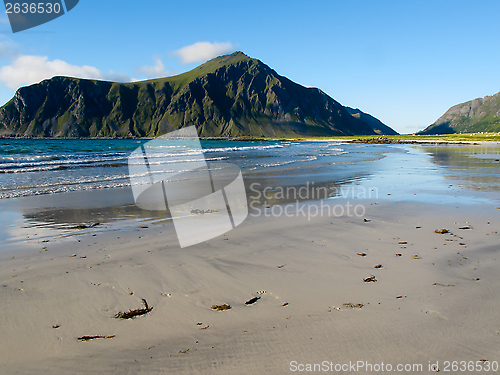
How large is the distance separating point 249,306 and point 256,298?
0.23 meters

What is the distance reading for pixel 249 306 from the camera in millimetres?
3990

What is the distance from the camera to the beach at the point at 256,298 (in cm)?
306

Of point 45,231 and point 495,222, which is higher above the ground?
point 45,231

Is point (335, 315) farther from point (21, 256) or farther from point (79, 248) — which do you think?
point (21, 256)

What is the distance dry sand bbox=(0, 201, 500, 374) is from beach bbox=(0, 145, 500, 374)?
0.06 ft

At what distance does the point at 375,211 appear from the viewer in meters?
9.35

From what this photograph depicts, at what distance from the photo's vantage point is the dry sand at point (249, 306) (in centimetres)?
309

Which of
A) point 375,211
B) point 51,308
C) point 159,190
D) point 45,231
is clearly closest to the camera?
point 51,308

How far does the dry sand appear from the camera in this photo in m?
3.09

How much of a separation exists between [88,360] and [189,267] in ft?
7.62

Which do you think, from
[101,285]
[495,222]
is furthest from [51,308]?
[495,222]

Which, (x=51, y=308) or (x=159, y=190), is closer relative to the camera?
(x=51, y=308)

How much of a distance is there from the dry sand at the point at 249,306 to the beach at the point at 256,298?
0.02m

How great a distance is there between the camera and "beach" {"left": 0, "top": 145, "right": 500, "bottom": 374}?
3064mm
